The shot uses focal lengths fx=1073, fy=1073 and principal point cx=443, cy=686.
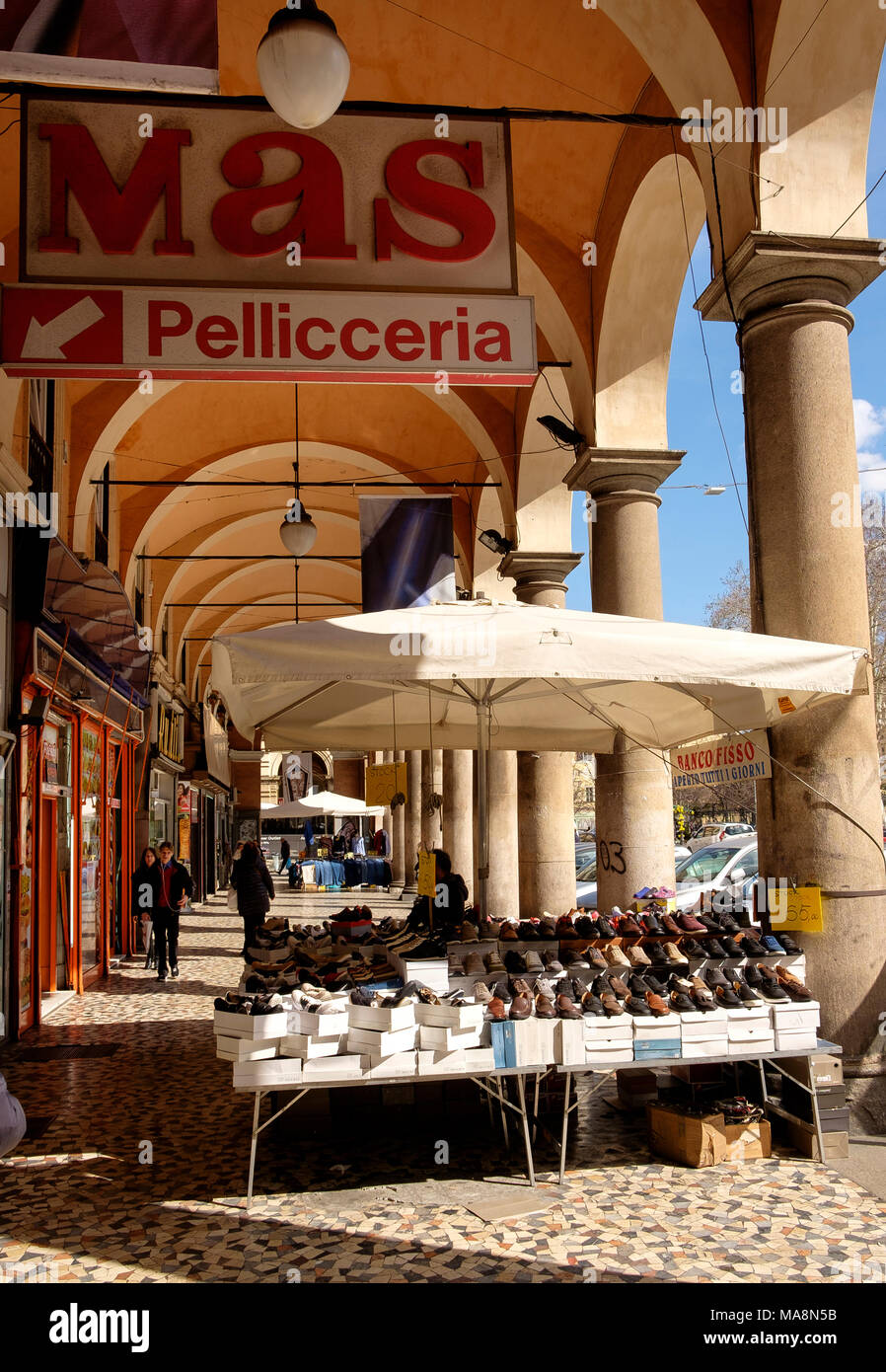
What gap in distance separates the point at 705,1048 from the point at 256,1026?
2121 mm

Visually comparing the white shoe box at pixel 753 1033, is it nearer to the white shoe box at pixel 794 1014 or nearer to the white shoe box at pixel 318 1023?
the white shoe box at pixel 794 1014

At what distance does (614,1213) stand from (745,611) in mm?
32389

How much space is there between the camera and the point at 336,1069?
4762 mm

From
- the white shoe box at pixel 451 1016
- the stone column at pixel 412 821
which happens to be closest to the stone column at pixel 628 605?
the white shoe box at pixel 451 1016

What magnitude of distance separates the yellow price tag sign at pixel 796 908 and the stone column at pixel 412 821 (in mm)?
21189

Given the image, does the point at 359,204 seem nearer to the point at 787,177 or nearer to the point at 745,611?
the point at 787,177

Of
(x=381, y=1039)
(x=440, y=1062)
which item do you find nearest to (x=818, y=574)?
(x=440, y=1062)

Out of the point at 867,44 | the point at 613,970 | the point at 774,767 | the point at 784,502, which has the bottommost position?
the point at 613,970

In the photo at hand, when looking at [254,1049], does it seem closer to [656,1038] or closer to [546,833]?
[656,1038]

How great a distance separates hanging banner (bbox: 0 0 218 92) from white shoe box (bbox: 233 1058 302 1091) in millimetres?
3996

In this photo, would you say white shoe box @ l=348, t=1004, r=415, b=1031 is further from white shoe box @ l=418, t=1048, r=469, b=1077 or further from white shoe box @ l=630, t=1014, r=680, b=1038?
white shoe box @ l=630, t=1014, r=680, b=1038

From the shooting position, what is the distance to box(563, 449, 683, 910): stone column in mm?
8781

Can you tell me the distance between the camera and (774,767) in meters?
5.73

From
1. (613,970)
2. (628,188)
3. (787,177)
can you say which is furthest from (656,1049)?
(628,188)
